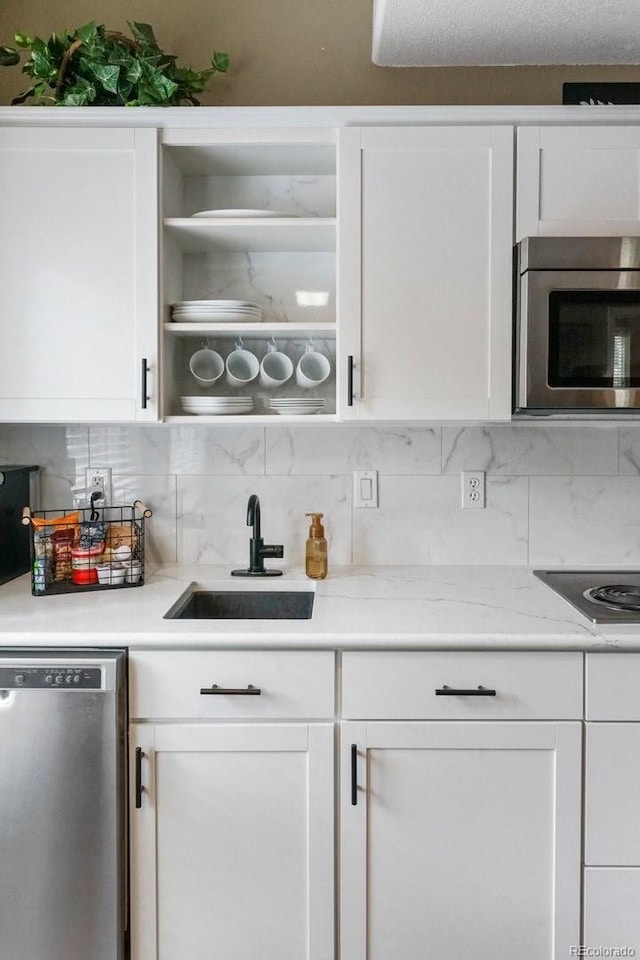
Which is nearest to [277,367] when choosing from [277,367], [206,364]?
[277,367]

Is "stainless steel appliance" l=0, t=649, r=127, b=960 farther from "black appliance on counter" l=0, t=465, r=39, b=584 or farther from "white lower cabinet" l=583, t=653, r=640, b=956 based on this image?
"white lower cabinet" l=583, t=653, r=640, b=956

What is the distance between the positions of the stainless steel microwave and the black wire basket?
3.74ft

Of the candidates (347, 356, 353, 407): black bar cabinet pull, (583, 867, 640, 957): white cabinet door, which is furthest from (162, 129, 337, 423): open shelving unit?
(583, 867, 640, 957): white cabinet door

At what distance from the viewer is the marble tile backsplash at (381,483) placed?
2262 millimetres

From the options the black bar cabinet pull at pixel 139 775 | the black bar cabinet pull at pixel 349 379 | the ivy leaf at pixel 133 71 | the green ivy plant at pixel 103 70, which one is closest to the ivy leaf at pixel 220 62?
the green ivy plant at pixel 103 70

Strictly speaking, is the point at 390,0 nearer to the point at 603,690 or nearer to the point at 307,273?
the point at 307,273

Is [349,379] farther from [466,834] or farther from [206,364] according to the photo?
[466,834]

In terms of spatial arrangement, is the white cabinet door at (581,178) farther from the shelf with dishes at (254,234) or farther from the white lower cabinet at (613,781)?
the white lower cabinet at (613,781)

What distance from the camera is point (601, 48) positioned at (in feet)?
7.04

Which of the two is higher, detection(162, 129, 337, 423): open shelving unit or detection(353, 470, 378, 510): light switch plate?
detection(162, 129, 337, 423): open shelving unit

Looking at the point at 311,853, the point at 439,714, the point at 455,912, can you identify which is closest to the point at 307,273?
the point at 439,714

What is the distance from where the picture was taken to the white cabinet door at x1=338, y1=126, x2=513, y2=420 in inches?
74.3

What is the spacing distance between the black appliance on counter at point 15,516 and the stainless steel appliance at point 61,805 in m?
0.55

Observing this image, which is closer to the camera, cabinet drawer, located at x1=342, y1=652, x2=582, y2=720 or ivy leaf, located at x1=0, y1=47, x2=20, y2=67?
cabinet drawer, located at x1=342, y1=652, x2=582, y2=720
